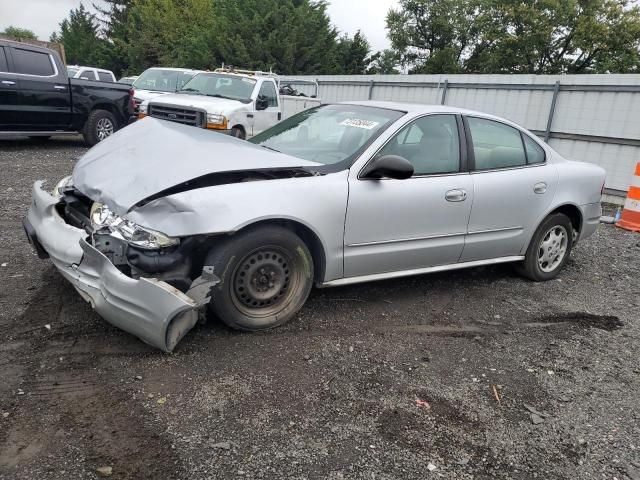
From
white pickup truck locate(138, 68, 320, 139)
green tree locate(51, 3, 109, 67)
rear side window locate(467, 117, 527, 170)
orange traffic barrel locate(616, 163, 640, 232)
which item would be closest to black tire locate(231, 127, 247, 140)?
white pickup truck locate(138, 68, 320, 139)

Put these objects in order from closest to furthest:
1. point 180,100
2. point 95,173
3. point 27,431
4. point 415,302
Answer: point 27,431
point 95,173
point 415,302
point 180,100

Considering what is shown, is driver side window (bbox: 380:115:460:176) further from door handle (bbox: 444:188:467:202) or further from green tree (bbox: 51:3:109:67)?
green tree (bbox: 51:3:109:67)

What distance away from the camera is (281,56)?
32594 mm

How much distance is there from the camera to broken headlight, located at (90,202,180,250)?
3.27 metres

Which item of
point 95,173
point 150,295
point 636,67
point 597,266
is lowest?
point 597,266

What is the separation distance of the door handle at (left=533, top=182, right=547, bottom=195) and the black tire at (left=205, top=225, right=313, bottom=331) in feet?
8.06

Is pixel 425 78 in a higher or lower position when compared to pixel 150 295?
higher

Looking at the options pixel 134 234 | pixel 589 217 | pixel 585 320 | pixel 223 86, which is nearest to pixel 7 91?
pixel 223 86

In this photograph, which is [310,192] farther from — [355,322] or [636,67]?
[636,67]

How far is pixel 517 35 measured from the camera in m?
38.8

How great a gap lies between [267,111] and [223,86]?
1.10m

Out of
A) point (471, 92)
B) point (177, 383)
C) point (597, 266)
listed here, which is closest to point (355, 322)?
point (177, 383)

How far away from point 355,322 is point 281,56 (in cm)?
3090

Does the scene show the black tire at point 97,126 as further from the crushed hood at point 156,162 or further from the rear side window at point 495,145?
the rear side window at point 495,145
